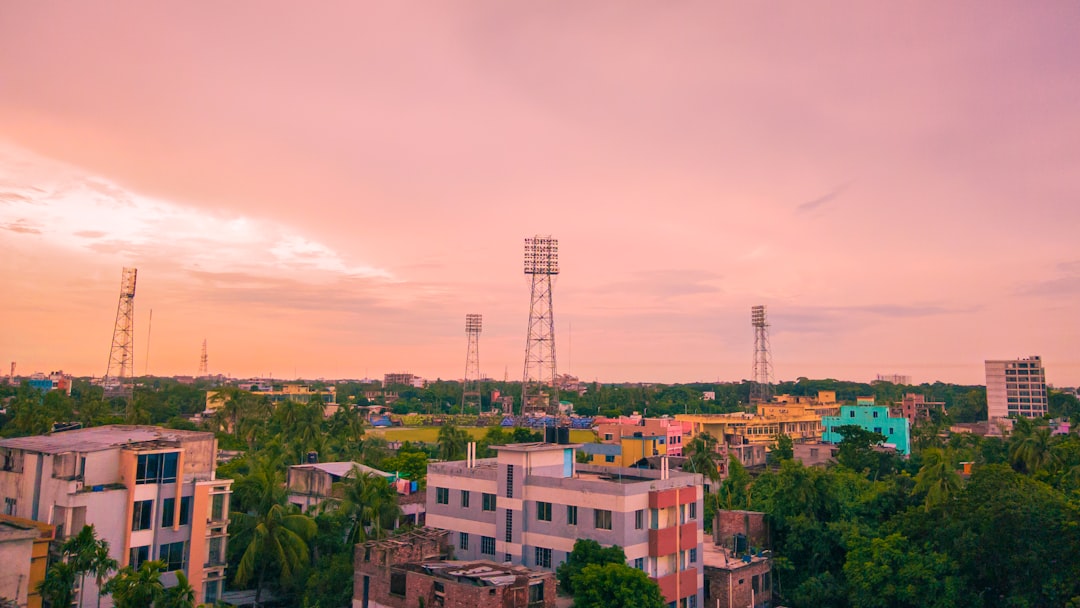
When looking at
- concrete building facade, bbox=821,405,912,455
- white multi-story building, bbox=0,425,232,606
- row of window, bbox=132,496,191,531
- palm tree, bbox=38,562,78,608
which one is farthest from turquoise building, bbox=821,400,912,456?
palm tree, bbox=38,562,78,608

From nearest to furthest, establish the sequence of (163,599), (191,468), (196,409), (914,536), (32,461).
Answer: (163,599), (32,461), (191,468), (914,536), (196,409)

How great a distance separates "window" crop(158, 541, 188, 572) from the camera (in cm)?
3949

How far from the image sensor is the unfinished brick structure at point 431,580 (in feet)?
111

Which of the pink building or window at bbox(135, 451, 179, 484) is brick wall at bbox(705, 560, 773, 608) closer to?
window at bbox(135, 451, 179, 484)

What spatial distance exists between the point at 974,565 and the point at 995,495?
4097 mm

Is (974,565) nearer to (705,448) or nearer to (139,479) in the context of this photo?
(705,448)

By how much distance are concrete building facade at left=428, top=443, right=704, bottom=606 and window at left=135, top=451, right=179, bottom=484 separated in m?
14.6

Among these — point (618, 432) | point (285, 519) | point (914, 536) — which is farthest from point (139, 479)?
point (618, 432)

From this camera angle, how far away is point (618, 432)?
109125mm

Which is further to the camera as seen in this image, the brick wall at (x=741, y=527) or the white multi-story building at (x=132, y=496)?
the brick wall at (x=741, y=527)

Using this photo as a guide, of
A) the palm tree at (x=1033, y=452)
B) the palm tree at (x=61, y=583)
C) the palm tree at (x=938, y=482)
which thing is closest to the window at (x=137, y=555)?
the palm tree at (x=61, y=583)

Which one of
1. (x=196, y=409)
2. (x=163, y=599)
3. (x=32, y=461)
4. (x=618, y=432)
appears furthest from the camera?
(x=196, y=409)

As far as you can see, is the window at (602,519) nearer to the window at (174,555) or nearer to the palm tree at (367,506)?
the palm tree at (367,506)

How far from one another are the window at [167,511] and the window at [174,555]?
106 centimetres
